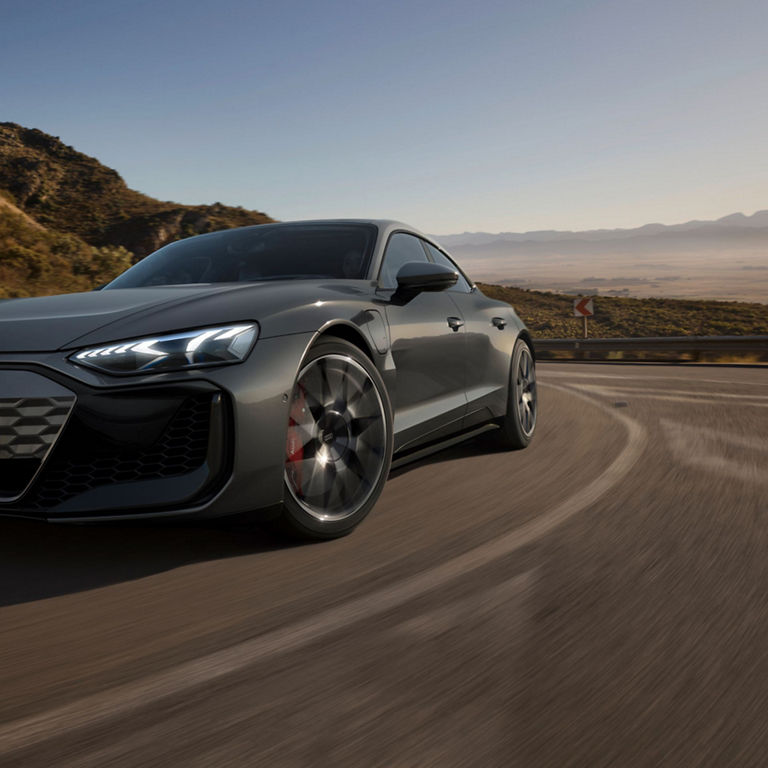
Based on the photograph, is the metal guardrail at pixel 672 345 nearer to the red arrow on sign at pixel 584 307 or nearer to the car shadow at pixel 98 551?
the red arrow on sign at pixel 584 307

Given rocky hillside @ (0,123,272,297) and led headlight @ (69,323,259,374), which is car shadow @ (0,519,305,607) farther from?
rocky hillside @ (0,123,272,297)

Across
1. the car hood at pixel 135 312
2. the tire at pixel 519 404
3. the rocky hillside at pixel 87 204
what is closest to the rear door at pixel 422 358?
the car hood at pixel 135 312

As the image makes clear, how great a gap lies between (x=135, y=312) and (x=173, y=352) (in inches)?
12.0

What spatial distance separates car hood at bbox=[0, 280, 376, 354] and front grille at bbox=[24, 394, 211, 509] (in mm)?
313

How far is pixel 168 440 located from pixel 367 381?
1.09 meters

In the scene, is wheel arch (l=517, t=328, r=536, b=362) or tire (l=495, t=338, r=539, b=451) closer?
tire (l=495, t=338, r=539, b=451)

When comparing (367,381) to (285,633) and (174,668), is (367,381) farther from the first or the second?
(174,668)

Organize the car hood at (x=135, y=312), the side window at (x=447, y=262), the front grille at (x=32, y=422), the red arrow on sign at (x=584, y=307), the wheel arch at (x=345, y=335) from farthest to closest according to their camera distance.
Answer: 1. the red arrow on sign at (x=584, y=307)
2. the side window at (x=447, y=262)
3. the wheel arch at (x=345, y=335)
4. the car hood at (x=135, y=312)
5. the front grille at (x=32, y=422)

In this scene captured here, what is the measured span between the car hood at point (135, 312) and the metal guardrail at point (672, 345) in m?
15.9

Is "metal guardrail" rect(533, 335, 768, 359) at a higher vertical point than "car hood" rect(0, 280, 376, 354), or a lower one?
lower

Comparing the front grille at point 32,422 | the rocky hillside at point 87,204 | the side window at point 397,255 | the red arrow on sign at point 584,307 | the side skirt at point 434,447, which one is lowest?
the red arrow on sign at point 584,307

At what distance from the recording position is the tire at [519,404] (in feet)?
18.5

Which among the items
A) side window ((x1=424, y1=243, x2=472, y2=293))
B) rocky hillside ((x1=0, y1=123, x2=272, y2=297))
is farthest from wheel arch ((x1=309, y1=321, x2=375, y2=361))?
rocky hillside ((x1=0, y1=123, x2=272, y2=297))

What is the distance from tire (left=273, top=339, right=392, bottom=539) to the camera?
3367 millimetres
